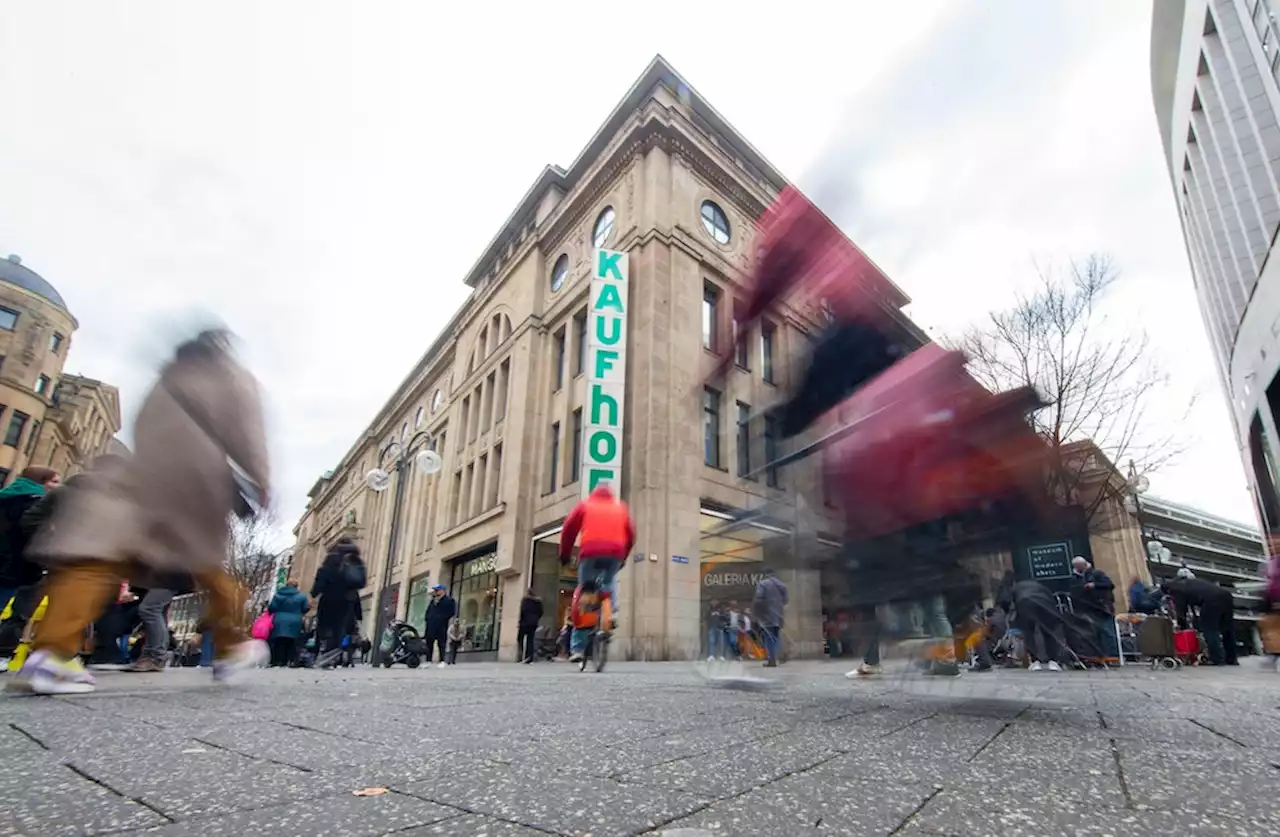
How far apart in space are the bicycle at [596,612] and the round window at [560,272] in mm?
18102

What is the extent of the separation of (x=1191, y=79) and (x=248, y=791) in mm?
37647

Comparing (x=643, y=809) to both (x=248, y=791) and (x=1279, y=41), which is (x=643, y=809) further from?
(x=1279, y=41)

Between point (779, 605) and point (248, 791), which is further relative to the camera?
point (779, 605)

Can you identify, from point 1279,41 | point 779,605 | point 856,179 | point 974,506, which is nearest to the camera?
point 974,506

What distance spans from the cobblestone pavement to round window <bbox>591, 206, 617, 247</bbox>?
828 inches

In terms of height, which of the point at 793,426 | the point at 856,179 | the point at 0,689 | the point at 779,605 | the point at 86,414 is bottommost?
the point at 0,689

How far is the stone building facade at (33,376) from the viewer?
1586 inches

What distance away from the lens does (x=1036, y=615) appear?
8.37 meters

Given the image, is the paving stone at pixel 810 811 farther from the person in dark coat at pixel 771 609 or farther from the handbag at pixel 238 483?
the person in dark coat at pixel 771 609

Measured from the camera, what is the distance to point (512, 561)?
67.4 feet

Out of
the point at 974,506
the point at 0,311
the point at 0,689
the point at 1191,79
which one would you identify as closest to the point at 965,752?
the point at 974,506

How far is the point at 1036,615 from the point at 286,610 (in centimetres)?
1246

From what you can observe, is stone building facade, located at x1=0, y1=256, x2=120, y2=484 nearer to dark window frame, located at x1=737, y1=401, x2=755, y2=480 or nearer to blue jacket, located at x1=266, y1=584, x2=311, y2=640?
blue jacket, located at x1=266, y1=584, x2=311, y2=640

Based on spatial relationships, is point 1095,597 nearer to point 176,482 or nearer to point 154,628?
point 176,482
